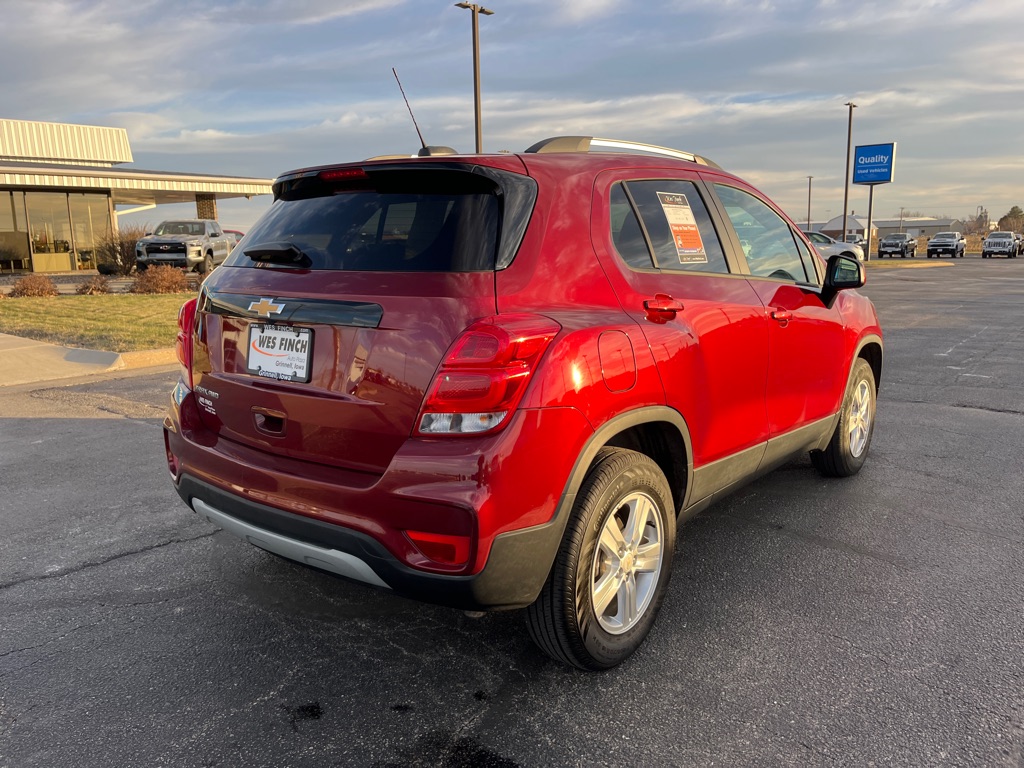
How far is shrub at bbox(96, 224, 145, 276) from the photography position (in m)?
24.6

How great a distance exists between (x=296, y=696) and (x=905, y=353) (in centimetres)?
934

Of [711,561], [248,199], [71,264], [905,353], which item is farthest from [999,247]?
[711,561]

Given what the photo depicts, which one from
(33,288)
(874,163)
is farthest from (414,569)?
(874,163)

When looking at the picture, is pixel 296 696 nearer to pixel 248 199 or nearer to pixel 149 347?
pixel 149 347

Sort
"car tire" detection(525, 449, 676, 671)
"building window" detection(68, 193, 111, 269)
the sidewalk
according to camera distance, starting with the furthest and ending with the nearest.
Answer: "building window" detection(68, 193, 111, 269)
the sidewalk
"car tire" detection(525, 449, 676, 671)

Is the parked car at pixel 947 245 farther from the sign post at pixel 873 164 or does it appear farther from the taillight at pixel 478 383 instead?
the taillight at pixel 478 383

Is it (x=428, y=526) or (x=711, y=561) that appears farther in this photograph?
(x=711, y=561)

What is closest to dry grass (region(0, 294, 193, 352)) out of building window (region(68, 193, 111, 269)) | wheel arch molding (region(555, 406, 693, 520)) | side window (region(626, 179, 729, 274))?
side window (region(626, 179, 729, 274))

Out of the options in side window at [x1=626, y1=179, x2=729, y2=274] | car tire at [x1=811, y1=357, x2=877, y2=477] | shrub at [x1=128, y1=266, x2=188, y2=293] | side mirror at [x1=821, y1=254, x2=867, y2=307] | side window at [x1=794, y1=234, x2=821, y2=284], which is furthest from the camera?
shrub at [x1=128, y1=266, x2=188, y2=293]

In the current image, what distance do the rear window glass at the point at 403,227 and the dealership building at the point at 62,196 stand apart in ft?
86.2

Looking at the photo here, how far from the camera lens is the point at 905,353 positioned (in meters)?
9.82

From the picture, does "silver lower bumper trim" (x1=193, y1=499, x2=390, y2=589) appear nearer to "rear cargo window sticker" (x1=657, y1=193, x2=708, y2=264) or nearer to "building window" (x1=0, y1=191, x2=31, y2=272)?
"rear cargo window sticker" (x1=657, y1=193, x2=708, y2=264)

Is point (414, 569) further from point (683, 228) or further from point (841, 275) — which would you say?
point (841, 275)

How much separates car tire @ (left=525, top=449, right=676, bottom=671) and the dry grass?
28.3 ft
